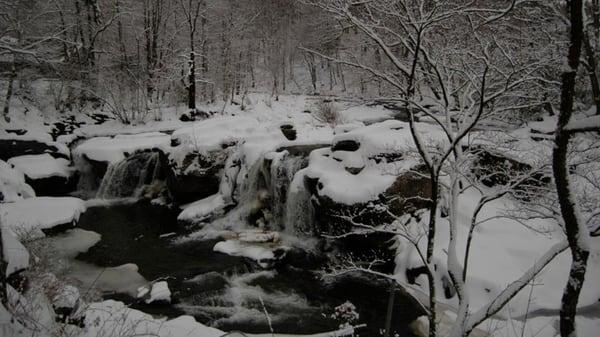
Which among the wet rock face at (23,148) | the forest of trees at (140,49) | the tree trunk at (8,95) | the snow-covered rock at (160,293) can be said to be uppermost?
the forest of trees at (140,49)

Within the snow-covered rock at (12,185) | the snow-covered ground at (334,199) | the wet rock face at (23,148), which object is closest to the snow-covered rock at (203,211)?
the snow-covered ground at (334,199)

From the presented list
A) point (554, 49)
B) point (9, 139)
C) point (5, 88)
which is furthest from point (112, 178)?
point (554, 49)

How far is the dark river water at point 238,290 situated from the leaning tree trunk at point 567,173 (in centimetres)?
391

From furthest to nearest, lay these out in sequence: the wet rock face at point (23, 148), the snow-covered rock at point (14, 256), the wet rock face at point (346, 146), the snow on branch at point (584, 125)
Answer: the wet rock face at point (23, 148) → the wet rock face at point (346, 146) → the snow-covered rock at point (14, 256) → the snow on branch at point (584, 125)

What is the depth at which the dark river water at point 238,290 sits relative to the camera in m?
7.98

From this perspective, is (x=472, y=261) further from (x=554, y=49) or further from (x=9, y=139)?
(x=9, y=139)

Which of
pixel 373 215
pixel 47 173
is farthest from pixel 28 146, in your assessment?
pixel 373 215

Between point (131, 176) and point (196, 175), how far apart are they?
150 inches

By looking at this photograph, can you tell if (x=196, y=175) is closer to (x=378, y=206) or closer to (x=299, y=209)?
(x=299, y=209)

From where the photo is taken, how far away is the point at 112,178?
51.8ft

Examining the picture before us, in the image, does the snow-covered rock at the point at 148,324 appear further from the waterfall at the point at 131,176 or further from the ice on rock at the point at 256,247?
the waterfall at the point at 131,176

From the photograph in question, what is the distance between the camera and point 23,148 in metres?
16.5

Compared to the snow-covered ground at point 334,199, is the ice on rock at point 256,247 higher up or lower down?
lower down

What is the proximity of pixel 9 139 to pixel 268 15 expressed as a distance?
22719 mm
